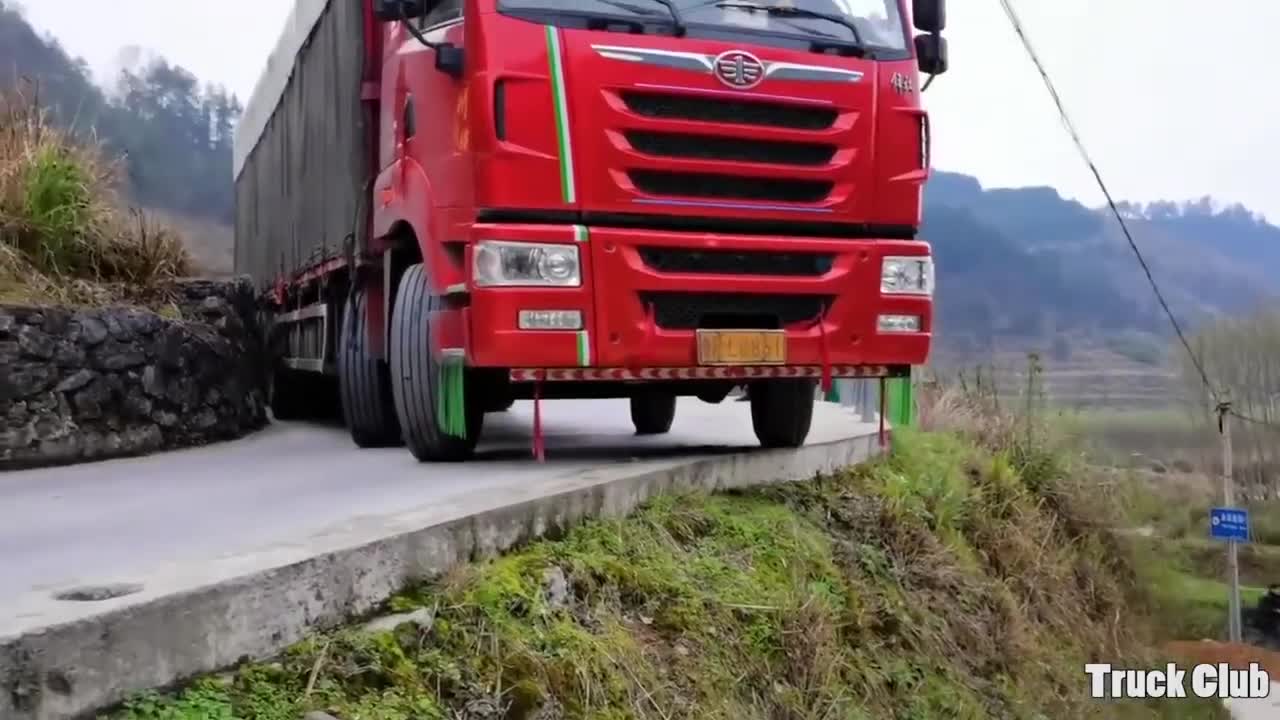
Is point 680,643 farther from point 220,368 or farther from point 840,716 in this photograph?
point 220,368

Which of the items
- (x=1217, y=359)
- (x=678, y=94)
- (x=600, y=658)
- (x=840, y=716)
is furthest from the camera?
(x=1217, y=359)

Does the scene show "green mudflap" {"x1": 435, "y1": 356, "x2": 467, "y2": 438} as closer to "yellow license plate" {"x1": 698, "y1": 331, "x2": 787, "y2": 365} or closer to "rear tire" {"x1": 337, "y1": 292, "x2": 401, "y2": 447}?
"yellow license plate" {"x1": 698, "y1": 331, "x2": 787, "y2": 365}

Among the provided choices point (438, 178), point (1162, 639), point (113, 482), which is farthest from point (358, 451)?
point (1162, 639)

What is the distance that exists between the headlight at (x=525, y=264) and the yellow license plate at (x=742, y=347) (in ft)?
2.17

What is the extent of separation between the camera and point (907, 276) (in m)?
6.20

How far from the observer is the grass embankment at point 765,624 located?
10.6 feet

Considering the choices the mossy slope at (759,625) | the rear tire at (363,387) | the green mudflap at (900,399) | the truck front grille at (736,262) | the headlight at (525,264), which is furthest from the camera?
the rear tire at (363,387)

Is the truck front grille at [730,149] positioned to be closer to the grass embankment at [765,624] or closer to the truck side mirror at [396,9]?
the truck side mirror at [396,9]

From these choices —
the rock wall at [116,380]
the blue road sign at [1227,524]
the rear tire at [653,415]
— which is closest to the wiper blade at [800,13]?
the rear tire at [653,415]

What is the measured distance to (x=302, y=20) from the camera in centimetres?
980

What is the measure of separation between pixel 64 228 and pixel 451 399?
374 centimetres

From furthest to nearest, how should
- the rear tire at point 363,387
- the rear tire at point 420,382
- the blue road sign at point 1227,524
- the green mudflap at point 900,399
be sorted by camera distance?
the blue road sign at point 1227,524
the rear tire at point 363,387
the green mudflap at point 900,399
the rear tire at point 420,382

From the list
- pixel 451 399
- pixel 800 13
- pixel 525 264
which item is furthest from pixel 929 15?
pixel 451 399

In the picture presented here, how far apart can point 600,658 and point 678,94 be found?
2.79m
